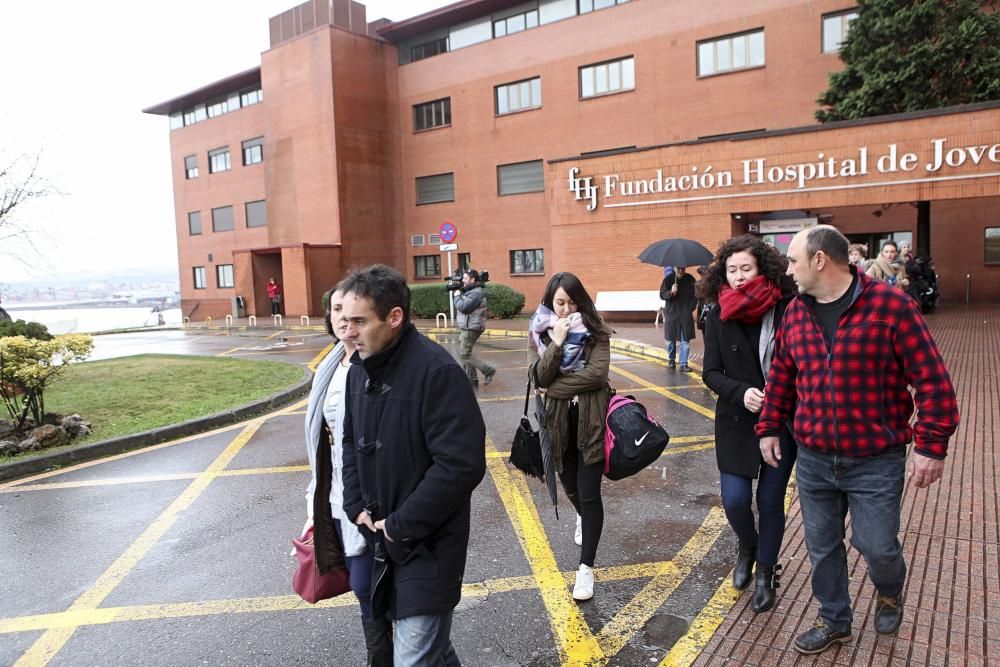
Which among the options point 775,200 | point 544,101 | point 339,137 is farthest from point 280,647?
point 339,137

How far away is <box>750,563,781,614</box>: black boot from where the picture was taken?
327 centimetres

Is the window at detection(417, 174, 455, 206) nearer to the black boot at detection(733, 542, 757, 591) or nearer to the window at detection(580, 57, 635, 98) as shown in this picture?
the window at detection(580, 57, 635, 98)

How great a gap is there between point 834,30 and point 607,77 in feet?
25.7

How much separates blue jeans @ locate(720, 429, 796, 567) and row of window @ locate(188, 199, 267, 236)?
35531 mm

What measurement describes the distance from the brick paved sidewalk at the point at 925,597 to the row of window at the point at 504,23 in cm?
2435

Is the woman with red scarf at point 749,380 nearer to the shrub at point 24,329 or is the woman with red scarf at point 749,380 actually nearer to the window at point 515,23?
the shrub at point 24,329

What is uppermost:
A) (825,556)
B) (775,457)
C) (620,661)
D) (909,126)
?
(909,126)

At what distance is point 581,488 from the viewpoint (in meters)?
3.56

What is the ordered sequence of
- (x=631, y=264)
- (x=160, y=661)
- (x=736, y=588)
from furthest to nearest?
(x=631, y=264) → (x=736, y=588) → (x=160, y=661)

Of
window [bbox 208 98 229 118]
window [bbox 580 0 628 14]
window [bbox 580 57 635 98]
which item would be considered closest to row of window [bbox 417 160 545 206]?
window [bbox 580 57 635 98]

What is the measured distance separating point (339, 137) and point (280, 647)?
2842cm

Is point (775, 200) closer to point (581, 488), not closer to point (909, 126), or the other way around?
point (909, 126)

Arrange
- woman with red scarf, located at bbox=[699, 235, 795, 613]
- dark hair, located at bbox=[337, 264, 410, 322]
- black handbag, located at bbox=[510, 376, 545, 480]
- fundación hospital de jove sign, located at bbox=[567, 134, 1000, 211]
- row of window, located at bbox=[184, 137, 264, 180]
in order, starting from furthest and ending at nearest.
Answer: row of window, located at bbox=[184, 137, 264, 180] → fundación hospital de jove sign, located at bbox=[567, 134, 1000, 211] → black handbag, located at bbox=[510, 376, 545, 480] → woman with red scarf, located at bbox=[699, 235, 795, 613] → dark hair, located at bbox=[337, 264, 410, 322]

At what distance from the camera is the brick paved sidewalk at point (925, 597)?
9.41 feet
